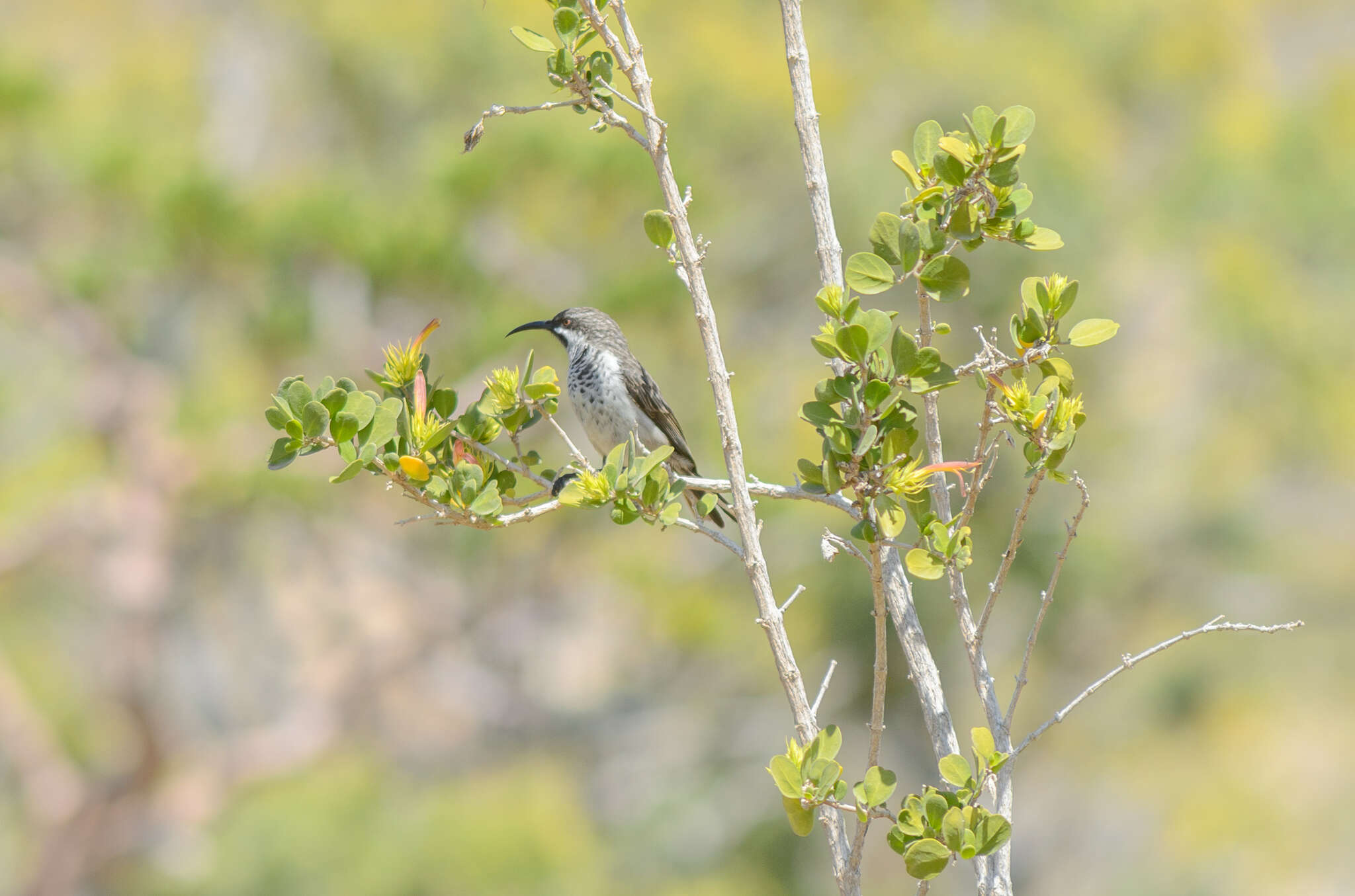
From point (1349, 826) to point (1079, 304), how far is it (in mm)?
5998

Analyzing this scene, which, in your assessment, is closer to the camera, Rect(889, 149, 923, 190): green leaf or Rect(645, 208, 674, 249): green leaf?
Rect(889, 149, 923, 190): green leaf

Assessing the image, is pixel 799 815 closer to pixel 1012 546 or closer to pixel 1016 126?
pixel 1012 546

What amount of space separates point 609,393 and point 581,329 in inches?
13.8

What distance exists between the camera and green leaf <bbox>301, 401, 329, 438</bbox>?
134 centimetres

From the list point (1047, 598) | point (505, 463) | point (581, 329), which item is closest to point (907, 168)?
point (1047, 598)

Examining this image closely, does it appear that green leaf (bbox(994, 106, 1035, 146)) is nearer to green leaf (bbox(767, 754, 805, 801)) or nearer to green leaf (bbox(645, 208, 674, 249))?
green leaf (bbox(645, 208, 674, 249))

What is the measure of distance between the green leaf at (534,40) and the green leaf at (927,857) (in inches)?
40.0

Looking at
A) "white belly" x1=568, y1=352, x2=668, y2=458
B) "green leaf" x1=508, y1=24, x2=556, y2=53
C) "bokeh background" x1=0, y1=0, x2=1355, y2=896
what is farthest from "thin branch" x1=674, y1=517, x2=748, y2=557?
"bokeh background" x1=0, y1=0, x2=1355, y2=896

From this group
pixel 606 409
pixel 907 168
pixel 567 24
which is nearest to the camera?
pixel 907 168

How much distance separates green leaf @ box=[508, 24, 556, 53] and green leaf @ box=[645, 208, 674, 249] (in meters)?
0.24

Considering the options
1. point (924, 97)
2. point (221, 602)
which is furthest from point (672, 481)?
point (221, 602)

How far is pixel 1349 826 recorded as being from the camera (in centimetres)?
1025

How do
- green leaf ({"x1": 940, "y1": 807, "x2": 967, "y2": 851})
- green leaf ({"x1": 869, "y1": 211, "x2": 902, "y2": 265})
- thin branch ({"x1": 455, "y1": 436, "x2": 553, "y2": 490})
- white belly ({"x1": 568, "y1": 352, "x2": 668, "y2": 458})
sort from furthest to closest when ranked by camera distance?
white belly ({"x1": 568, "y1": 352, "x2": 668, "y2": 458}), thin branch ({"x1": 455, "y1": 436, "x2": 553, "y2": 490}), green leaf ({"x1": 869, "y1": 211, "x2": 902, "y2": 265}), green leaf ({"x1": 940, "y1": 807, "x2": 967, "y2": 851})

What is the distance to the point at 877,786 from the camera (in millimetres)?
1291
